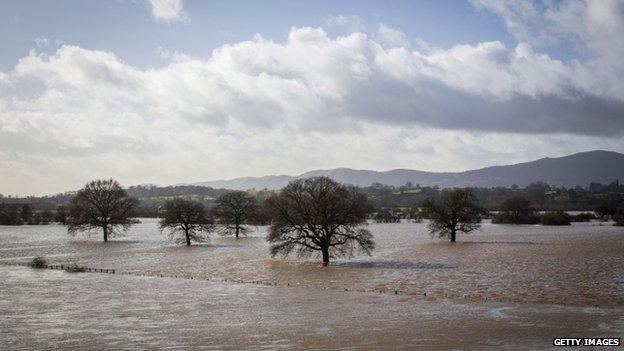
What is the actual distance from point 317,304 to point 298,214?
22295 mm

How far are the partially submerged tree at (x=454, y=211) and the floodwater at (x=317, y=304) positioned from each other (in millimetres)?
28365

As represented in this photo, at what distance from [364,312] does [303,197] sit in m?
26.7

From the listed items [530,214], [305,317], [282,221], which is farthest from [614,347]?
[530,214]

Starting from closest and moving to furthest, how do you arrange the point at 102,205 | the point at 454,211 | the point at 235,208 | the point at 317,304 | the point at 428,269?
the point at 317,304, the point at 428,269, the point at 454,211, the point at 102,205, the point at 235,208

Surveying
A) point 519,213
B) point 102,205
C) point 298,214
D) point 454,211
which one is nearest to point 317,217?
point 298,214

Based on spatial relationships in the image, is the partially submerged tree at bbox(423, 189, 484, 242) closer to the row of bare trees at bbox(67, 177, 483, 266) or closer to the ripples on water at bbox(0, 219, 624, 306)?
the row of bare trees at bbox(67, 177, 483, 266)

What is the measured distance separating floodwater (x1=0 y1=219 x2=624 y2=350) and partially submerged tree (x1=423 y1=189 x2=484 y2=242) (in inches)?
1117

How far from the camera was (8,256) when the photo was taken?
64.0 m

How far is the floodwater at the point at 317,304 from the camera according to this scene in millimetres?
21625

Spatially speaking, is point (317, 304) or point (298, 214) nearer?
point (317, 304)

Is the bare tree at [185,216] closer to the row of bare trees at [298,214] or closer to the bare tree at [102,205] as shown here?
the row of bare trees at [298,214]

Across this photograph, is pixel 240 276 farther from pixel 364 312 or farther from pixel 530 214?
pixel 530 214

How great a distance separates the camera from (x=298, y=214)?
5194cm

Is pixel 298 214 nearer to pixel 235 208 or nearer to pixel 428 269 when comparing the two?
pixel 428 269
